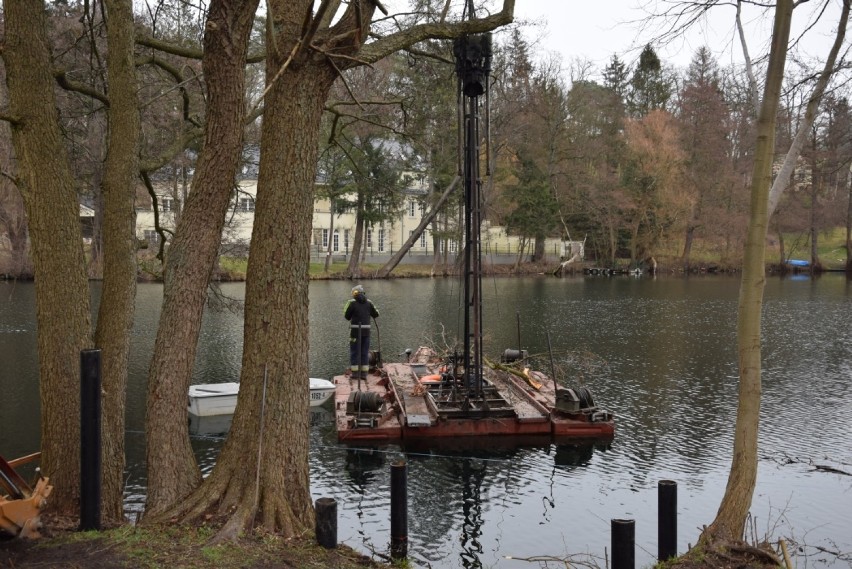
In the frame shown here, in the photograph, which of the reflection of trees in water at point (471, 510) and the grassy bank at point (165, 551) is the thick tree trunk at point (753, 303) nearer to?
the reflection of trees in water at point (471, 510)

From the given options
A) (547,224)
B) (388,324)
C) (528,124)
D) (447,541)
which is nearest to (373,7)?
(447,541)

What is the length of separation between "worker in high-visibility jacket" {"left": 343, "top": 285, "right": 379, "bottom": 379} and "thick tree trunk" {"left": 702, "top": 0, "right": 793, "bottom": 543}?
972cm

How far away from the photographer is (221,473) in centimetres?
636

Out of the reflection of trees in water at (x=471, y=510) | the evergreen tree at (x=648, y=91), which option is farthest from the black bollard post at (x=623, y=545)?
the evergreen tree at (x=648, y=91)

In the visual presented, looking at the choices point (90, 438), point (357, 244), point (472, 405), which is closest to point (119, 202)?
point (90, 438)

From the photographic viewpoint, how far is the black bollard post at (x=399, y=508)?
7.10 meters

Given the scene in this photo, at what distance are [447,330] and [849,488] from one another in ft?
53.9

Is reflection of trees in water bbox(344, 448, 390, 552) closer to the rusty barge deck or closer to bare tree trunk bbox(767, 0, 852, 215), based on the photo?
the rusty barge deck

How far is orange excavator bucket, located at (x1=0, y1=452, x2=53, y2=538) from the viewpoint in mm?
5328

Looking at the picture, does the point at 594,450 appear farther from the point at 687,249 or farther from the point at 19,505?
the point at 687,249

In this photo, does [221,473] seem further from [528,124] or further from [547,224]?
[547,224]

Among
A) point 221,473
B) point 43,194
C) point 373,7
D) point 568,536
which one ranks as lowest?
point 568,536

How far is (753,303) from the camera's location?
650cm

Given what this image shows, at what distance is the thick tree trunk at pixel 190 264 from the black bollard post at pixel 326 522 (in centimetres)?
138
